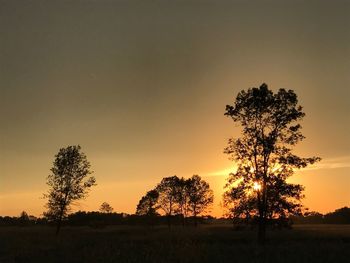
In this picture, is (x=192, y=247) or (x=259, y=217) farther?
(x=259, y=217)

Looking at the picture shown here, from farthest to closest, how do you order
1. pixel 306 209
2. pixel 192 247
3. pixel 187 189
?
pixel 187 189 → pixel 306 209 → pixel 192 247

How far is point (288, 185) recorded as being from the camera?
108 ft

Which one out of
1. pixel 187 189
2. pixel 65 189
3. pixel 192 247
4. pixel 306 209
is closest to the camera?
pixel 192 247

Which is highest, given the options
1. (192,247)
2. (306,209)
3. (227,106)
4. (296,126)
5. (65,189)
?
(227,106)

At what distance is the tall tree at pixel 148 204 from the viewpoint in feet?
370

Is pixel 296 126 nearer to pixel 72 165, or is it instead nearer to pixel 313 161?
pixel 313 161

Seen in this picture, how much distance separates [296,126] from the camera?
33.1 m

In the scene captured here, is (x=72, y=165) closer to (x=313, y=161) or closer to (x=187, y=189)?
(x=313, y=161)

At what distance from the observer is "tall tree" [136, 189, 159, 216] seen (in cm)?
11268

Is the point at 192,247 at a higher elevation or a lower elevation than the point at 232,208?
lower

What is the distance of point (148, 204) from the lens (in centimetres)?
11562

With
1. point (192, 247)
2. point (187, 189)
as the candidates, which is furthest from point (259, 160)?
point (187, 189)

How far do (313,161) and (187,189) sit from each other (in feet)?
247

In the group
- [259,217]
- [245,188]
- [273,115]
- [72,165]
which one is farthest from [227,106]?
[72,165]
